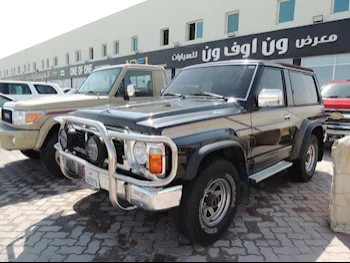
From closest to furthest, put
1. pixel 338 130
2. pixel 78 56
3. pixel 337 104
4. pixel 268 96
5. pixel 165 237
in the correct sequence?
1. pixel 165 237
2. pixel 268 96
3. pixel 338 130
4. pixel 337 104
5. pixel 78 56

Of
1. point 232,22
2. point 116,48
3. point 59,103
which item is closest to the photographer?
point 59,103

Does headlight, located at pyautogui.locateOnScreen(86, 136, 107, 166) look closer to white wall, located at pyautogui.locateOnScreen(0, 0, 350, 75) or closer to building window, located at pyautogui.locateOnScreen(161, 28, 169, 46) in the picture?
white wall, located at pyautogui.locateOnScreen(0, 0, 350, 75)

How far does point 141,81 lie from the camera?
18.9ft

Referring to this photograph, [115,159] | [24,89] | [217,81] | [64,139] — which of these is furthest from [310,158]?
[24,89]

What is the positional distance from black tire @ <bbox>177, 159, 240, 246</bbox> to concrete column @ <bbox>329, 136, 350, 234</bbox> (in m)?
1.15

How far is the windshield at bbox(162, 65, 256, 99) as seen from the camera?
3449 millimetres

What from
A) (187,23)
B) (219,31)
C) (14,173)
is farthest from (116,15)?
(14,173)

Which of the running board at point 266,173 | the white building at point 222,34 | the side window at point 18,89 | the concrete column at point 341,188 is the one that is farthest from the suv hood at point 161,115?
the white building at point 222,34

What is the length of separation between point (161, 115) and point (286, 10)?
1365 cm

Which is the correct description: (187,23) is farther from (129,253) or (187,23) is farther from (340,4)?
(129,253)

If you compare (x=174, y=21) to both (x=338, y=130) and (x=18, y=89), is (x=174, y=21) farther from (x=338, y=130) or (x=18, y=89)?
(x=338, y=130)

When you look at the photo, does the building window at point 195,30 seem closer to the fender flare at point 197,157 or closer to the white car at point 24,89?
the white car at point 24,89

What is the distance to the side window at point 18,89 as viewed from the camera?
945cm

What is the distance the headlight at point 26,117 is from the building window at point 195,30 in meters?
14.7
